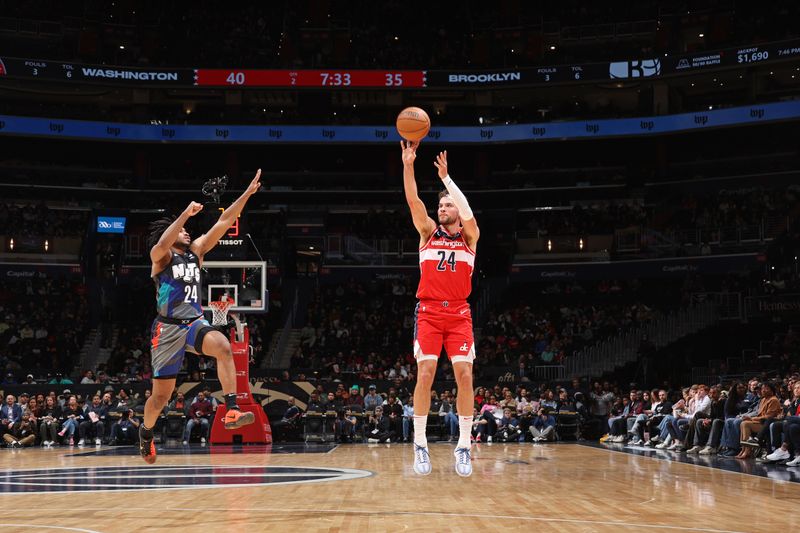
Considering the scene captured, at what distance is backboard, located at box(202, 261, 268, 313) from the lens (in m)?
25.3

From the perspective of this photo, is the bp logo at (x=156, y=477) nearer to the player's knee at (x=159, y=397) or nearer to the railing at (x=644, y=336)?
the player's knee at (x=159, y=397)

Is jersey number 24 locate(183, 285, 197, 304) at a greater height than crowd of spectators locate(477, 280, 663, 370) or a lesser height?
greater

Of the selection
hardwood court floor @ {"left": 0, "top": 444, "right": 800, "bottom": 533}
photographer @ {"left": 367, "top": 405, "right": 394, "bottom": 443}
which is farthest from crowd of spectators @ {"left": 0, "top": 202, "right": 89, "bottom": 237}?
hardwood court floor @ {"left": 0, "top": 444, "right": 800, "bottom": 533}

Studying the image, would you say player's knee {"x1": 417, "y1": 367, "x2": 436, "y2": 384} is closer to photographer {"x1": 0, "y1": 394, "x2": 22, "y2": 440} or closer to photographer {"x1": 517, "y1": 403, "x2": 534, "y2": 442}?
photographer {"x1": 517, "y1": 403, "x2": 534, "y2": 442}

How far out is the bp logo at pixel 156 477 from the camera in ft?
38.0

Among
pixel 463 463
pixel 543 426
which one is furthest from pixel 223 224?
pixel 543 426

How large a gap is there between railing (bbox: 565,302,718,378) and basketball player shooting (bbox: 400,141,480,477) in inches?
898

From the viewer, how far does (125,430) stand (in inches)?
968

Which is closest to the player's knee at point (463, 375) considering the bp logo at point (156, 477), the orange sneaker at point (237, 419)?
the orange sneaker at point (237, 419)

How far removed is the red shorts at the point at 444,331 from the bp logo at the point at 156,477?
350cm

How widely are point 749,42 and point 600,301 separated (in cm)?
1228

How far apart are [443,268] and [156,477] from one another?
6.11 m

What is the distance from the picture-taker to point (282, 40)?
4259cm

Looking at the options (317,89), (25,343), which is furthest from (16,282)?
(317,89)
